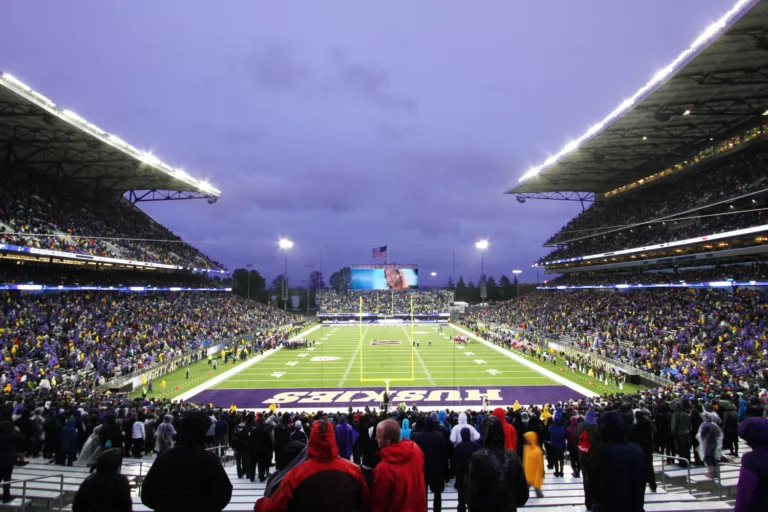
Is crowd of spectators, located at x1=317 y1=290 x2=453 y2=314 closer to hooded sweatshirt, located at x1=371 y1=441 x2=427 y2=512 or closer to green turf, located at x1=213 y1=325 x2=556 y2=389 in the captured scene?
green turf, located at x1=213 y1=325 x2=556 y2=389

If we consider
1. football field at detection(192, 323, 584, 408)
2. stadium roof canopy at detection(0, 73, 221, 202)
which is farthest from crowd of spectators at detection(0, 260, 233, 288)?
football field at detection(192, 323, 584, 408)

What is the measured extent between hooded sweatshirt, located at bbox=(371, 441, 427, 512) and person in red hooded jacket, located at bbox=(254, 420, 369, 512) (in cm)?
32

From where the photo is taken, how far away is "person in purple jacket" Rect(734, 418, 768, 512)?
319 centimetres

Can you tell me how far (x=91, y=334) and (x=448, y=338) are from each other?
3133cm

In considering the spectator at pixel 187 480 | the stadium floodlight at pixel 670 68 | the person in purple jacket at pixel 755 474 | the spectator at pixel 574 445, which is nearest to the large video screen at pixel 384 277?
the stadium floodlight at pixel 670 68

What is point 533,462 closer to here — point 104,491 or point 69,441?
point 104,491

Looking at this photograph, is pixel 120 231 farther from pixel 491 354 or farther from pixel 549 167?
pixel 549 167

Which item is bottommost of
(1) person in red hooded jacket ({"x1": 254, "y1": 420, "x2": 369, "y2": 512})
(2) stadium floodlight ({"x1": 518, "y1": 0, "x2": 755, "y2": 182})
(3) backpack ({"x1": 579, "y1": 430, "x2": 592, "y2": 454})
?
(3) backpack ({"x1": 579, "y1": 430, "x2": 592, "y2": 454})

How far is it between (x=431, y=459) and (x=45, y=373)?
1985 cm

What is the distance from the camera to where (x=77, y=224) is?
33875 millimetres

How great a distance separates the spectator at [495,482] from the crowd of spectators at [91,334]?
16557mm

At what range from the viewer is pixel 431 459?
4.98 metres

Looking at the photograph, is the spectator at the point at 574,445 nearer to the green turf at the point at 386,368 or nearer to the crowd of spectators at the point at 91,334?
the crowd of spectators at the point at 91,334

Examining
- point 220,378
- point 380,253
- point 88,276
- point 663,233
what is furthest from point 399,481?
point 380,253
